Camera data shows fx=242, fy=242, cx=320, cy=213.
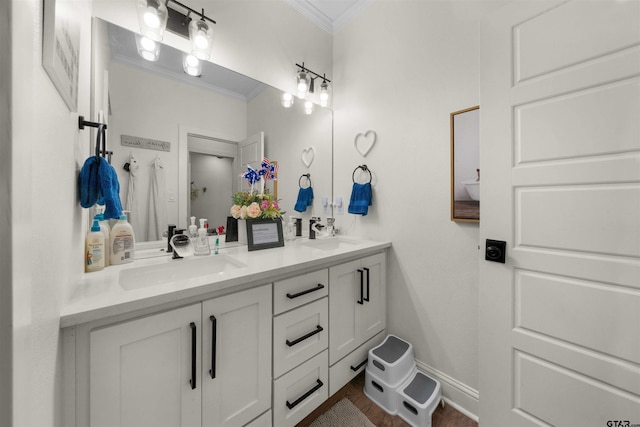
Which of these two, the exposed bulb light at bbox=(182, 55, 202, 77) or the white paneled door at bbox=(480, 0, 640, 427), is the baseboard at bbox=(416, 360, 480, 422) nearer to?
the white paneled door at bbox=(480, 0, 640, 427)

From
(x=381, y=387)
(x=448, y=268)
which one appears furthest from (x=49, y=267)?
(x=448, y=268)

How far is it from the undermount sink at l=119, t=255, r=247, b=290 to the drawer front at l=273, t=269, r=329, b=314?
21cm

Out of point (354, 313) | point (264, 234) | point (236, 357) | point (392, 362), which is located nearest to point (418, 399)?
point (392, 362)

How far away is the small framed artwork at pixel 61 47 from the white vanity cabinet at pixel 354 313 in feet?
3.93

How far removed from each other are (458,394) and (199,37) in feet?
8.32

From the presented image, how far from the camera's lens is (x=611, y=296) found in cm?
87

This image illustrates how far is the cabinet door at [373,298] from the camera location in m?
1.56

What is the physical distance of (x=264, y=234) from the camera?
61.2 inches

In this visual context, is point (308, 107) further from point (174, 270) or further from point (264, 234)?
point (174, 270)

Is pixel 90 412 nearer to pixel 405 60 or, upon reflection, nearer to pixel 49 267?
pixel 49 267

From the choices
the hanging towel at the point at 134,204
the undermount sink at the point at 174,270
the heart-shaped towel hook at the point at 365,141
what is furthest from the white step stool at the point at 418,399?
the hanging towel at the point at 134,204

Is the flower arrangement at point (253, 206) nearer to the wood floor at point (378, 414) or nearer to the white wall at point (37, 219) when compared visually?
the white wall at point (37, 219)

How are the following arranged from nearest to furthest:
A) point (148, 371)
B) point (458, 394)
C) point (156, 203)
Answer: point (148, 371), point (156, 203), point (458, 394)

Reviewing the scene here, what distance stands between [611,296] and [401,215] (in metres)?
0.99
